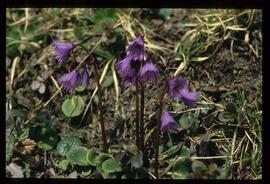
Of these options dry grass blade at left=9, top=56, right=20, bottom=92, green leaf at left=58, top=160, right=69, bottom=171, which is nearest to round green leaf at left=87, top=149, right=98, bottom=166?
green leaf at left=58, top=160, right=69, bottom=171

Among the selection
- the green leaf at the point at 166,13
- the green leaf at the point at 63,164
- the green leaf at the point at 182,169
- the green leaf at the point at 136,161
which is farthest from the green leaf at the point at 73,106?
the green leaf at the point at 166,13

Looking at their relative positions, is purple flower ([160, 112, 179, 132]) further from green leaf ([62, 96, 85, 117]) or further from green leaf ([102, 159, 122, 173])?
green leaf ([62, 96, 85, 117])

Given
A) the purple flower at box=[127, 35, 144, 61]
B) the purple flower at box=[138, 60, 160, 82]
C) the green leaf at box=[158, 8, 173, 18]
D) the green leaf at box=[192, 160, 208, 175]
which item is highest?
the green leaf at box=[158, 8, 173, 18]

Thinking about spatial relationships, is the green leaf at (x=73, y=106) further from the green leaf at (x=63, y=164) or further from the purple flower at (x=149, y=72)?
the purple flower at (x=149, y=72)

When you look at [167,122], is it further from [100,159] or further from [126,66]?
[100,159]

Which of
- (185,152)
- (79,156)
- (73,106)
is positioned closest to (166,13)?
(73,106)

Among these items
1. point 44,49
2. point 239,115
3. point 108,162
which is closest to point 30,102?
point 44,49

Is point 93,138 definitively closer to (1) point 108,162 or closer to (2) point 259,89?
(1) point 108,162
